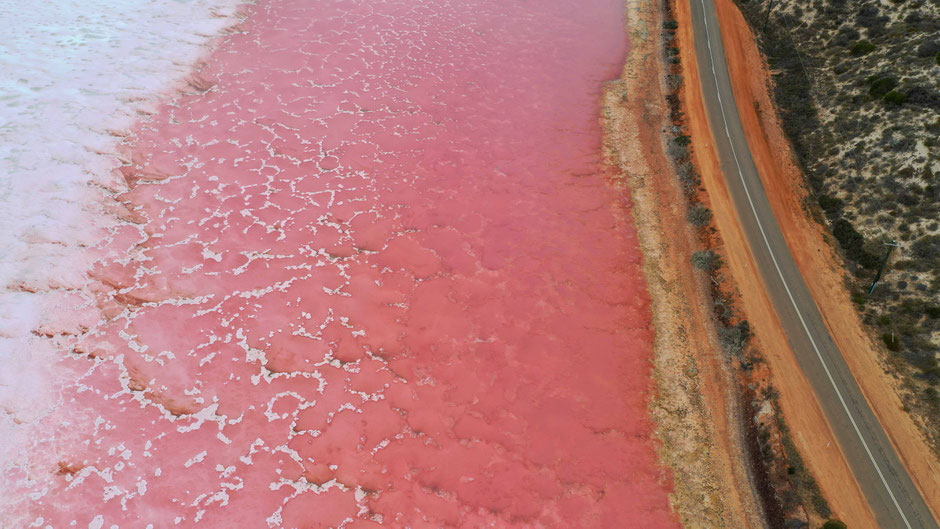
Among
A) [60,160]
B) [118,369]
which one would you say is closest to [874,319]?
[118,369]

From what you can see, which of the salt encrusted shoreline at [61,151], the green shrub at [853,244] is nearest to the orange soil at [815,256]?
the green shrub at [853,244]

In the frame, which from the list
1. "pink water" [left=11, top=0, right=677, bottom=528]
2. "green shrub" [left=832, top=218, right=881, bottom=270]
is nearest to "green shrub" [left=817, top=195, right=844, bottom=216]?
"green shrub" [left=832, top=218, right=881, bottom=270]

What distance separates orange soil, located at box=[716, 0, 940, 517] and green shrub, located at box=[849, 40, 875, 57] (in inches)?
181

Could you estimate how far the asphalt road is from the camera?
16.5 m

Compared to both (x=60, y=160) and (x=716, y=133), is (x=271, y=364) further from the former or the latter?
(x=716, y=133)

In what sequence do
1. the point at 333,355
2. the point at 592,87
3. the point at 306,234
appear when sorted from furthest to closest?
the point at 592,87 → the point at 306,234 → the point at 333,355

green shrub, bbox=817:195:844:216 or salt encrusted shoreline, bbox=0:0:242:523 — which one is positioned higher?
green shrub, bbox=817:195:844:216

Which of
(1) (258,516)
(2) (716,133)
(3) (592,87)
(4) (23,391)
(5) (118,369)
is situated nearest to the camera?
(1) (258,516)

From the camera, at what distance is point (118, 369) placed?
63.4 feet

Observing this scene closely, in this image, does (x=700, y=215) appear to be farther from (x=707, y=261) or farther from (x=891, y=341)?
(x=891, y=341)

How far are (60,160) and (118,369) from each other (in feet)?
41.1

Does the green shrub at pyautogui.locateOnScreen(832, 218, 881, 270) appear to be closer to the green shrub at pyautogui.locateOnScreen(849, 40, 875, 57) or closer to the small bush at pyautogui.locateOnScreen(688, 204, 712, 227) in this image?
the small bush at pyautogui.locateOnScreen(688, 204, 712, 227)

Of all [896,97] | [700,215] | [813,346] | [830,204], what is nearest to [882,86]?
[896,97]

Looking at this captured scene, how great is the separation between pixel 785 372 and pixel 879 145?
13968 millimetres
